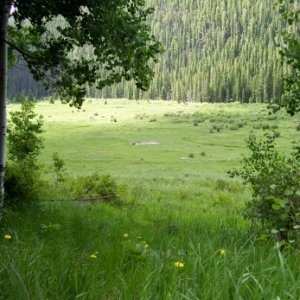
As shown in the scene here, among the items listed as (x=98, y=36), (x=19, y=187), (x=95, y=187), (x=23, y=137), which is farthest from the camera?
(x=95, y=187)

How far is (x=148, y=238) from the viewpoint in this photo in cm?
611

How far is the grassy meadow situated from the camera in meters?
2.98

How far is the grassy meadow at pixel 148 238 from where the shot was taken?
A: 298 cm

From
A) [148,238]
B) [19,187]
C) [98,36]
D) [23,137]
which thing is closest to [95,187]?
[23,137]

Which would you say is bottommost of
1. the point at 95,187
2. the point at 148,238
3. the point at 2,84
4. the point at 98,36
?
the point at 95,187

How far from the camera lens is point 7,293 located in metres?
2.82

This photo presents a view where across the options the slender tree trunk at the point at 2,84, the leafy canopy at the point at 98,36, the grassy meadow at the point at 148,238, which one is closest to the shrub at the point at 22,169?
the grassy meadow at the point at 148,238

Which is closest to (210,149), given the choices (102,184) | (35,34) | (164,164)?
(164,164)

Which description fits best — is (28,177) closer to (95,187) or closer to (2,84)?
(95,187)

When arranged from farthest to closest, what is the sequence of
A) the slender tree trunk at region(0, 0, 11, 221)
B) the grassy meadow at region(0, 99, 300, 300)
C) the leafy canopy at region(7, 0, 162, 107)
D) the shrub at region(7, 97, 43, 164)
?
the shrub at region(7, 97, 43, 164) < the slender tree trunk at region(0, 0, 11, 221) < the leafy canopy at region(7, 0, 162, 107) < the grassy meadow at region(0, 99, 300, 300)

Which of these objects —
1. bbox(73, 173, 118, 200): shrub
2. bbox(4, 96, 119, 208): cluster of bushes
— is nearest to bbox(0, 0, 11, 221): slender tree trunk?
bbox(4, 96, 119, 208): cluster of bushes

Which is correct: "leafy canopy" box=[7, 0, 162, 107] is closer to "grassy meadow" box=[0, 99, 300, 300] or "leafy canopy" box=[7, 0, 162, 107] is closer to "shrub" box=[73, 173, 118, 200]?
"grassy meadow" box=[0, 99, 300, 300]

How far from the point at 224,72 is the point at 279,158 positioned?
163 metres

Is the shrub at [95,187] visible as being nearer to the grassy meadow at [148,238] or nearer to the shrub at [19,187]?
the grassy meadow at [148,238]
